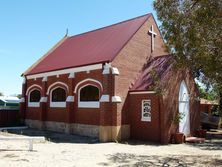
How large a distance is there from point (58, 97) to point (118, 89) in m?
7.00

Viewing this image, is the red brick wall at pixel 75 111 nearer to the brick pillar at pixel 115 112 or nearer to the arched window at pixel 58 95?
the arched window at pixel 58 95

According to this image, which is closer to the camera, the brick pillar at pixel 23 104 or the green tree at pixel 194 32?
the green tree at pixel 194 32

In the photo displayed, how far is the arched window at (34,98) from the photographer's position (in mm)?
28156

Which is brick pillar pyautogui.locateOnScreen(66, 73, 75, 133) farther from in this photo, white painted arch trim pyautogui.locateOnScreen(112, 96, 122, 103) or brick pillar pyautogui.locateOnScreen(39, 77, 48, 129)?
white painted arch trim pyautogui.locateOnScreen(112, 96, 122, 103)

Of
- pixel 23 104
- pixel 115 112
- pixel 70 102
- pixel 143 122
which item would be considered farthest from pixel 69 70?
pixel 23 104

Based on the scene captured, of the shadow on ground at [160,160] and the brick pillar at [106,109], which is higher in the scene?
the brick pillar at [106,109]

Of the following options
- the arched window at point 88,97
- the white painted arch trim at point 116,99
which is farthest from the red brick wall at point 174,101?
the arched window at point 88,97

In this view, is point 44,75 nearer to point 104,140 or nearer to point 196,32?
point 104,140

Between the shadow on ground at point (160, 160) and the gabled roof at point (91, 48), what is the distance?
828 centimetres

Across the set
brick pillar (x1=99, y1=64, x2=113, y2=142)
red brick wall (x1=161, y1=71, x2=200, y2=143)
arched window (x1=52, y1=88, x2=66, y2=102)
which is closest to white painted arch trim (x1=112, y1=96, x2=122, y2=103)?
brick pillar (x1=99, y1=64, x2=113, y2=142)

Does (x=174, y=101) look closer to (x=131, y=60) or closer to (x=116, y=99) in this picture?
(x=116, y=99)

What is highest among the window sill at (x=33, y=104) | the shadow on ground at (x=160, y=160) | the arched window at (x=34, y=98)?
the arched window at (x=34, y=98)

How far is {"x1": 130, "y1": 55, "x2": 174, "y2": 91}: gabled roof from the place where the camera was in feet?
67.1

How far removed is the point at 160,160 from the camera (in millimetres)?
13180
